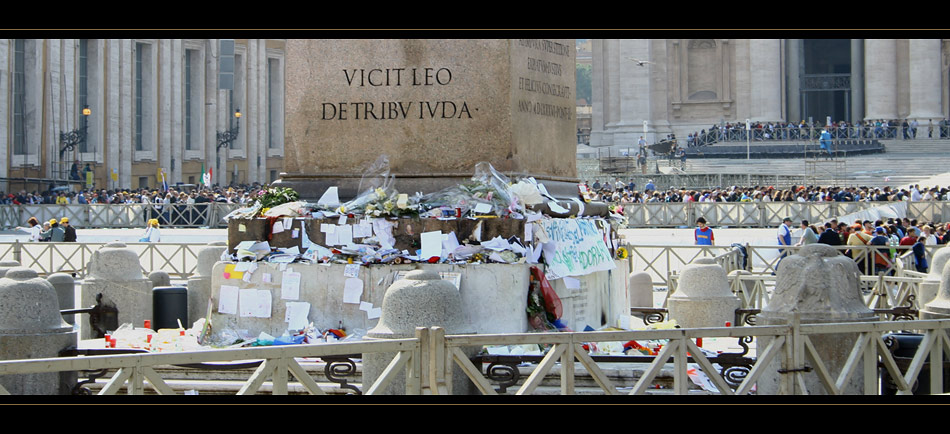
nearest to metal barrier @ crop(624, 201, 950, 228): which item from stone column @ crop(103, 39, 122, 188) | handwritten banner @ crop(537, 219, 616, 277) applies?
handwritten banner @ crop(537, 219, 616, 277)

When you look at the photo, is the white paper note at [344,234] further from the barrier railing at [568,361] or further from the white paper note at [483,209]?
the barrier railing at [568,361]

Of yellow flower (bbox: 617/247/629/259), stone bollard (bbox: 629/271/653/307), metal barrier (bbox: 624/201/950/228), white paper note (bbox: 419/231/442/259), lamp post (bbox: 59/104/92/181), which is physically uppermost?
lamp post (bbox: 59/104/92/181)

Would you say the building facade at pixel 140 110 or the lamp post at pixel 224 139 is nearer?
the building facade at pixel 140 110

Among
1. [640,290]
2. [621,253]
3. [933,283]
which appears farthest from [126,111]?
[933,283]

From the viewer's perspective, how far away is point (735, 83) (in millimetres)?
74688

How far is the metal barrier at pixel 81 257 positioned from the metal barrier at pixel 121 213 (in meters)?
18.1

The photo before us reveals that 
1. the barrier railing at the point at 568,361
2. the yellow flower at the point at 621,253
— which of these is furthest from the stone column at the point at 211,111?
the barrier railing at the point at 568,361

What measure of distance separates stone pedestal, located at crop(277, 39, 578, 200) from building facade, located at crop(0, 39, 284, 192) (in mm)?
41579

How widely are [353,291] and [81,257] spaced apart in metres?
13.9

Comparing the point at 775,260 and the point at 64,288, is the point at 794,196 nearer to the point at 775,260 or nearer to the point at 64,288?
the point at 775,260

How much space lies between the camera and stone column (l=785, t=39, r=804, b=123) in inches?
3098

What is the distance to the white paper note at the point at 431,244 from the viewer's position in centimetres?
1005

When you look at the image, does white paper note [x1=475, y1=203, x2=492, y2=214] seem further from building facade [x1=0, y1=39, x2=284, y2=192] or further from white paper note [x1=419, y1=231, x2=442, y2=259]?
building facade [x1=0, y1=39, x2=284, y2=192]
